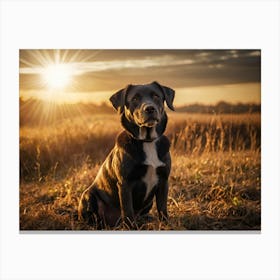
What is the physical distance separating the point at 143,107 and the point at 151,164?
17.7 inches

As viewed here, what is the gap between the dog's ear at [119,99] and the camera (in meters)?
4.36

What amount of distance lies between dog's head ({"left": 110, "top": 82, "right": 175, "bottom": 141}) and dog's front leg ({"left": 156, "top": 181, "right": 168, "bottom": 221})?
0.39m

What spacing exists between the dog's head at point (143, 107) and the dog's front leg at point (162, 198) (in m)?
0.39

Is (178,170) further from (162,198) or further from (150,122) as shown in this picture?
(150,122)

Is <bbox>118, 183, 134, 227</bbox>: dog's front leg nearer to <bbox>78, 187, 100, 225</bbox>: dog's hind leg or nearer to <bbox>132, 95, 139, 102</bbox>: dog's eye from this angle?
<bbox>78, 187, 100, 225</bbox>: dog's hind leg

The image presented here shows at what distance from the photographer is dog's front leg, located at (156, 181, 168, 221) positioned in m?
4.34

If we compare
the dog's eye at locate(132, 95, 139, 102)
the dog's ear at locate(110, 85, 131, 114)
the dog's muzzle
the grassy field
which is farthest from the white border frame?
the dog's muzzle

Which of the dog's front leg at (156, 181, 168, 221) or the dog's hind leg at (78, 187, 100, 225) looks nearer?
the dog's front leg at (156, 181, 168, 221)
